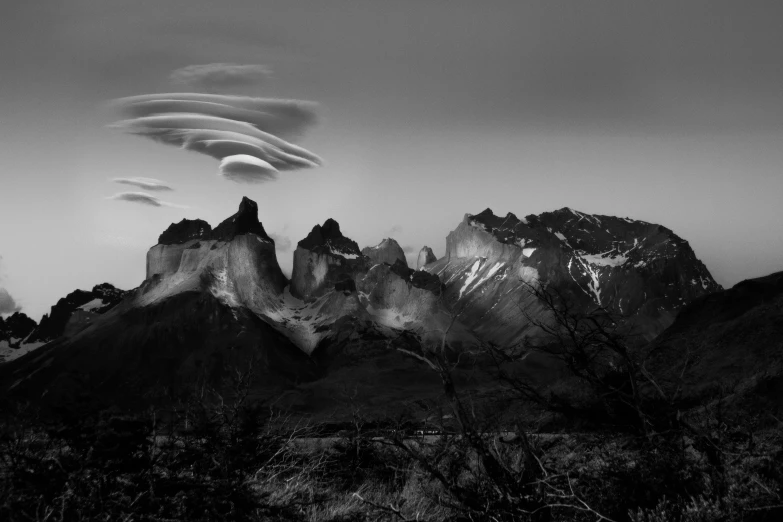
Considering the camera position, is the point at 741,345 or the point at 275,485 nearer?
the point at 275,485

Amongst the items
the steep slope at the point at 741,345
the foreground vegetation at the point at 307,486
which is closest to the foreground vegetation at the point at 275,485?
the foreground vegetation at the point at 307,486

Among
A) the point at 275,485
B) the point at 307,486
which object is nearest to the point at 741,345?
the point at 307,486

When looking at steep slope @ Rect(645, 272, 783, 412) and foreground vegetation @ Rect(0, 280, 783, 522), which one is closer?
foreground vegetation @ Rect(0, 280, 783, 522)

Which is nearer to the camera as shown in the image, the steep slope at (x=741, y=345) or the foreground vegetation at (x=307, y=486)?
the foreground vegetation at (x=307, y=486)

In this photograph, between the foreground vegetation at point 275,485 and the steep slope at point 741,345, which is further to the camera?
the steep slope at point 741,345

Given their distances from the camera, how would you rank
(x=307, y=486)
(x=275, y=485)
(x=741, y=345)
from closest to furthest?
(x=275, y=485) < (x=307, y=486) < (x=741, y=345)

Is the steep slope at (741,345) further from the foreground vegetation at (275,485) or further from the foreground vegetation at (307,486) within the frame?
the foreground vegetation at (275,485)

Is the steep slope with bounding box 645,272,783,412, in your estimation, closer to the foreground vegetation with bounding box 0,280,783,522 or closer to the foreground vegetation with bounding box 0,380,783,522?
the foreground vegetation with bounding box 0,280,783,522

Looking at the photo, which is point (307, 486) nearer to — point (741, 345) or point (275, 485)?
point (275, 485)

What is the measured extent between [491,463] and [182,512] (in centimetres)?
434

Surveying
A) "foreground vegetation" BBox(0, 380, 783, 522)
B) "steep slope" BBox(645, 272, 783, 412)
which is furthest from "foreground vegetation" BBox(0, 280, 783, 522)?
"steep slope" BBox(645, 272, 783, 412)

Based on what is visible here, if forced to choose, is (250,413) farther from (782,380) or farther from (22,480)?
(782,380)

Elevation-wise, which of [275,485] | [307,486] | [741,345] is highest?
[275,485]

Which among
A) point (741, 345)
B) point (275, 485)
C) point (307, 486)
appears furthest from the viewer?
point (741, 345)
